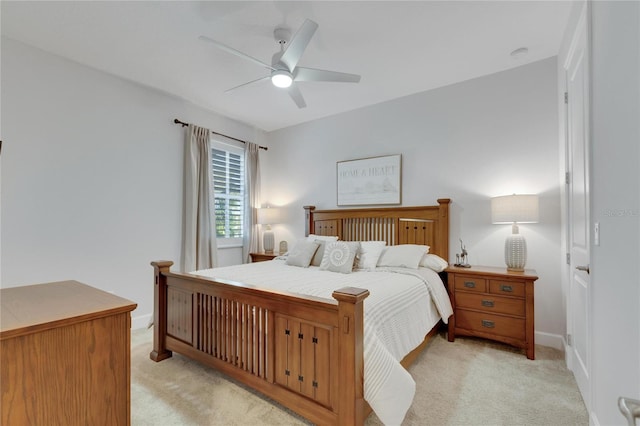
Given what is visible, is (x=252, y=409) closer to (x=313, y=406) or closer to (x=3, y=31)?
(x=313, y=406)

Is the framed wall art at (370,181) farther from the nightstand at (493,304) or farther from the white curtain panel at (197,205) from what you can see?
the white curtain panel at (197,205)

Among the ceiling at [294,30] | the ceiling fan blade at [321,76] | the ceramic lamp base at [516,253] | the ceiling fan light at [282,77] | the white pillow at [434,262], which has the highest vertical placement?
the ceiling at [294,30]

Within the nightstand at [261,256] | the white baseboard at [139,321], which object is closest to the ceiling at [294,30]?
the nightstand at [261,256]

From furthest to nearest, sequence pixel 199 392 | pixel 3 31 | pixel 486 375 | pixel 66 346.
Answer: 1. pixel 3 31
2. pixel 486 375
3. pixel 199 392
4. pixel 66 346

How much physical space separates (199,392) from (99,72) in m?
3.31

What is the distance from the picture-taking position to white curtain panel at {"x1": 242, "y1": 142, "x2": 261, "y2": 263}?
15.3 feet

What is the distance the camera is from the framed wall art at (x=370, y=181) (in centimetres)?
378

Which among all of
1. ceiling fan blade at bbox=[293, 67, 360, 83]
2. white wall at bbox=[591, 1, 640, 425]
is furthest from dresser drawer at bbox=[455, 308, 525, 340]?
ceiling fan blade at bbox=[293, 67, 360, 83]

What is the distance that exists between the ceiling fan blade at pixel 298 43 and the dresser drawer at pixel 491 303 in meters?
2.63

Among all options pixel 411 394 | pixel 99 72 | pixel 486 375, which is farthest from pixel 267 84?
pixel 486 375

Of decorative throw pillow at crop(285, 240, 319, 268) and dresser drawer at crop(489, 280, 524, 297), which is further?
decorative throw pillow at crop(285, 240, 319, 268)

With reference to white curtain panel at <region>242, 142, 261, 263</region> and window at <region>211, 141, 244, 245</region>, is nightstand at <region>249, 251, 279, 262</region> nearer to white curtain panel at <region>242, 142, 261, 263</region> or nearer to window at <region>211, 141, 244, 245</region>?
white curtain panel at <region>242, 142, 261, 263</region>

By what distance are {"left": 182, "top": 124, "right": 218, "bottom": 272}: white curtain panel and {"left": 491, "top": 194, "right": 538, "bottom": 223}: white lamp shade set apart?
136 inches

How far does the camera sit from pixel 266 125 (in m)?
4.85
